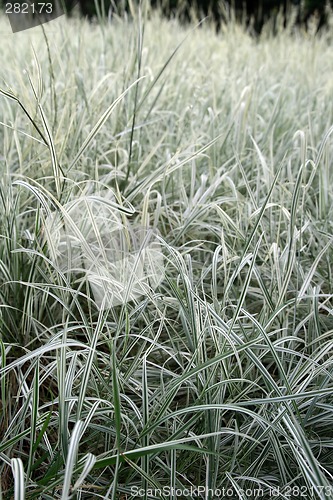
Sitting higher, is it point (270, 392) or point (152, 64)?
point (152, 64)

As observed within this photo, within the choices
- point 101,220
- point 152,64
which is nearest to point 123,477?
point 101,220

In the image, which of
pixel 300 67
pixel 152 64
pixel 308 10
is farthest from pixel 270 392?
pixel 308 10

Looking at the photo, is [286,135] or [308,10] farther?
[308,10]

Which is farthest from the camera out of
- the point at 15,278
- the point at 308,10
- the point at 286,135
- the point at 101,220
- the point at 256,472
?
the point at 308,10

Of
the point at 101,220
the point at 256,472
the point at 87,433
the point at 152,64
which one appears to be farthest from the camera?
the point at 152,64

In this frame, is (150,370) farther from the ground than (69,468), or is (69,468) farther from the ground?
(69,468)

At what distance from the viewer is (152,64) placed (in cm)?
255

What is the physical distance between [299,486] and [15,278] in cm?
70

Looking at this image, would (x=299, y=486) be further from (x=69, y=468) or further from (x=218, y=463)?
(x=69, y=468)

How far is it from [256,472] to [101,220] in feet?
2.27

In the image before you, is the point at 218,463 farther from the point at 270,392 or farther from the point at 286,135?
the point at 286,135

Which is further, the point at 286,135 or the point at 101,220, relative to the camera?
the point at 286,135

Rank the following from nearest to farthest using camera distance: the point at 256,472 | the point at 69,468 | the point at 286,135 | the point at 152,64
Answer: the point at 69,468 → the point at 256,472 → the point at 286,135 → the point at 152,64

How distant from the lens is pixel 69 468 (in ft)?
2.26
